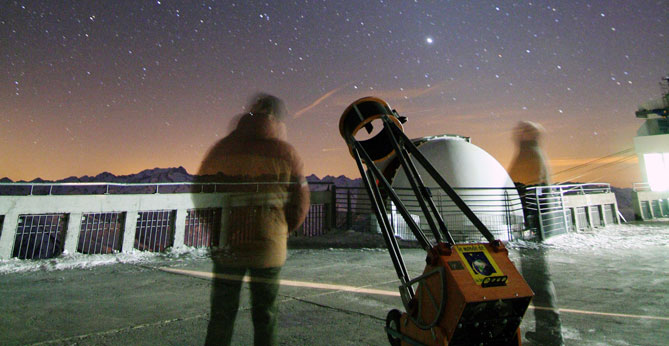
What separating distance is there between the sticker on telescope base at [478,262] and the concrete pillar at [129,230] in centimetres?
1125

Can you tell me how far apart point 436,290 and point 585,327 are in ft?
10.3

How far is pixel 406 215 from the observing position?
83.3 inches

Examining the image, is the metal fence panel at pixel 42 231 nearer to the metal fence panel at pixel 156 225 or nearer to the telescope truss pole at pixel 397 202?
the metal fence panel at pixel 156 225

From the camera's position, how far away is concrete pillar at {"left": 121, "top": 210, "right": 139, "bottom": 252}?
999 centimetres

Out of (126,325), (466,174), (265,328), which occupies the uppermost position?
(466,174)

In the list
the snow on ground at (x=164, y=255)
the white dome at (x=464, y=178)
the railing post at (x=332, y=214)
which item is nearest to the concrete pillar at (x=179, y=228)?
the snow on ground at (x=164, y=255)

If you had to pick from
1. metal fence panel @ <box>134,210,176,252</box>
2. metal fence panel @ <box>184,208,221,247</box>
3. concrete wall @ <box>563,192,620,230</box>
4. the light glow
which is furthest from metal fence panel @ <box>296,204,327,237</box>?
the light glow

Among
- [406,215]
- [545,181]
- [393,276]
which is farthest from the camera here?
[545,181]

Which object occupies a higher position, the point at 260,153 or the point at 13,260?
the point at 260,153

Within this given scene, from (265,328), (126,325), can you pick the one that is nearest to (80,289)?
(126,325)

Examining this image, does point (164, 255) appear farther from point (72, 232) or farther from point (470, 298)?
point (470, 298)

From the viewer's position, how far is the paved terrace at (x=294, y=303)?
128 inches

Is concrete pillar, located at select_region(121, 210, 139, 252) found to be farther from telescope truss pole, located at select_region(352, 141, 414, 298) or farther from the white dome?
the white dome

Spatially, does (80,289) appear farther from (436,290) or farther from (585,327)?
(585,327)
